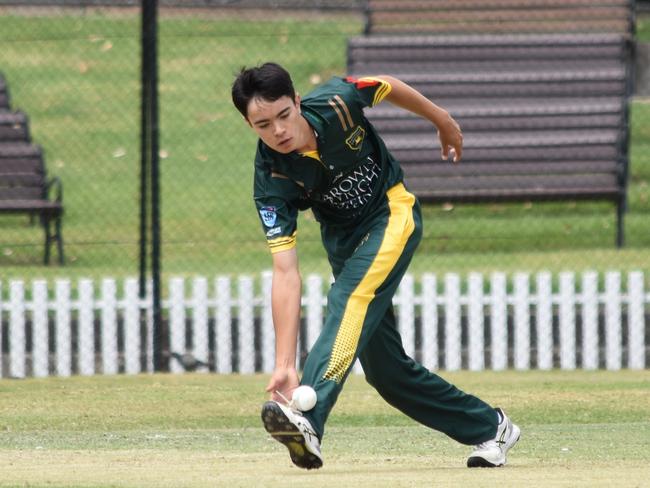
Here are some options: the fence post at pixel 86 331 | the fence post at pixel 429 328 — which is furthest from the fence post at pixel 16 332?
the fence post at pixel 429 328

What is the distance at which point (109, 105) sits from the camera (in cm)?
1759

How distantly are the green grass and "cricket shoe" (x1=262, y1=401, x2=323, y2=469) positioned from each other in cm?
667

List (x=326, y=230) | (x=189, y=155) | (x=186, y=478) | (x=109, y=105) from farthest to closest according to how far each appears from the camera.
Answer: (x=109, y=105), (x=189, y=155), (x=326, y=230), (x=186, y=478)

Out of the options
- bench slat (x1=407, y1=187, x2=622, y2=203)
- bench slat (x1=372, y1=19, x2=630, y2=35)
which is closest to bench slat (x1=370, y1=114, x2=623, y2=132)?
bench slat (x1=407, y1=187, x2=622, y2=203)

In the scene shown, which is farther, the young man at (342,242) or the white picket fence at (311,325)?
the white picket fence at (311,325)

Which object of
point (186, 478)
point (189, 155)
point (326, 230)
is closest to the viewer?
point (186, 478)

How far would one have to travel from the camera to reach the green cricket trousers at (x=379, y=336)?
→ 547cm

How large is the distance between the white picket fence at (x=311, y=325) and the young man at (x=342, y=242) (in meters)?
4.81

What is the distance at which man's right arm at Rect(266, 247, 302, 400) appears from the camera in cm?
525

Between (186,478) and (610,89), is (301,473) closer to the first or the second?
(186,478)

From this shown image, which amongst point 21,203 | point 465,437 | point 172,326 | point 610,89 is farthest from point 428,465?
point 610,89

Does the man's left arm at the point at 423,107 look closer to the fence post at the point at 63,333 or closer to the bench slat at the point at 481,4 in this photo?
the fence post at the point at 63,333

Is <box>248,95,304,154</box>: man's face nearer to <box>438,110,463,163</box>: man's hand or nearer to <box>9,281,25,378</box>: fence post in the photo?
<box>438,110,463,163</box>: man's hand

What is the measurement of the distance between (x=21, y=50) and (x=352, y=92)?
46.4 feet
